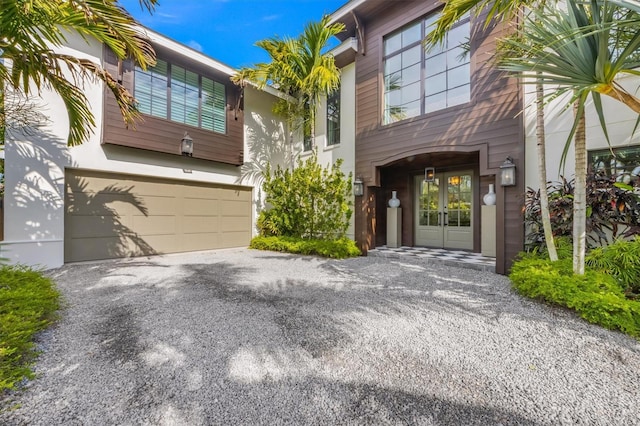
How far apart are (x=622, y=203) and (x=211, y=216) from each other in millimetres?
8785

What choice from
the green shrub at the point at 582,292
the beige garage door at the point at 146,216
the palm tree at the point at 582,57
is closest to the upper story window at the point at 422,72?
the palm tree at the point at 582,57

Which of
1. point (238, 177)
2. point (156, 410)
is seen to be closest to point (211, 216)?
point (238, 177)

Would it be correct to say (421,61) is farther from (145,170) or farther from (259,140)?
(145,170)

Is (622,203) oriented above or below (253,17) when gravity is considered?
below

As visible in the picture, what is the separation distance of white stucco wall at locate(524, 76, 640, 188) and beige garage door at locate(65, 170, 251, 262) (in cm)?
749

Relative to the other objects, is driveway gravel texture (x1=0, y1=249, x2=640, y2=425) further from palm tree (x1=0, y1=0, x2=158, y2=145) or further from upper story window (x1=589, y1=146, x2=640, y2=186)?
palm tree (x1=0, y1=0, x2=158, y2=145)

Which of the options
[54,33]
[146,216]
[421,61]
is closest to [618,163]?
[421,61]

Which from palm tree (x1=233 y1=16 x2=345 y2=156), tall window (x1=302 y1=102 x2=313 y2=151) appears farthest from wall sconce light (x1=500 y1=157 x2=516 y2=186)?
tall window (x1=302 y1=102 x2=313 y2=151)

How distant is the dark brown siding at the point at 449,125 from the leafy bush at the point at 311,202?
593 millimetres

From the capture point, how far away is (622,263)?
3.45 meters

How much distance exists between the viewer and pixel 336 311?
3238 mm

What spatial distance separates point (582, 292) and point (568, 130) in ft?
10.2

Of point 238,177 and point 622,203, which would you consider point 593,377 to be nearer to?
point 622,203

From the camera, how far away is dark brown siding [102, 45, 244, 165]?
236 inches
